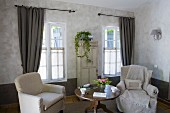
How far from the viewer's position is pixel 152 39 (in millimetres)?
4172

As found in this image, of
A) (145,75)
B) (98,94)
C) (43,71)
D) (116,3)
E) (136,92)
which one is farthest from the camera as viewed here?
(116,3)

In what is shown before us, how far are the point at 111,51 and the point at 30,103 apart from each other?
2870 millimetres

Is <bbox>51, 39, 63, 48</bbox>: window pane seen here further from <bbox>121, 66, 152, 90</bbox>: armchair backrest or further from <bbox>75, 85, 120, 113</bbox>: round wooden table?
<bbox>121, 66, 152, 90</bbox>: armchair backrest

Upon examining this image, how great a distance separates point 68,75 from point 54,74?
1.24ft

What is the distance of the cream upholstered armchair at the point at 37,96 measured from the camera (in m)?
2.61

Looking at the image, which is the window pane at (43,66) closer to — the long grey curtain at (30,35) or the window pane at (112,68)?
the long grey curtain at (30,35)

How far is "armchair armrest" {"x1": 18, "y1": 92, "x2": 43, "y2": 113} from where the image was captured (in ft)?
8.37

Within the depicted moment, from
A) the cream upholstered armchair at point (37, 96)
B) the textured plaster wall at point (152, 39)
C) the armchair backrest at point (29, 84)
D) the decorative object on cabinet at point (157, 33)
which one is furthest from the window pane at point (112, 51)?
the armchair backrest at point (29, 84)

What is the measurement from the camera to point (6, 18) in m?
3.40

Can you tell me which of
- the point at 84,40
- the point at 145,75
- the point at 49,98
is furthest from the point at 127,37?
the point at 49,98

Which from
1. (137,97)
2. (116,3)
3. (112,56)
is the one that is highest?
(116,3)

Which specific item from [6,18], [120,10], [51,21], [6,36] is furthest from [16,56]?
[120,10]

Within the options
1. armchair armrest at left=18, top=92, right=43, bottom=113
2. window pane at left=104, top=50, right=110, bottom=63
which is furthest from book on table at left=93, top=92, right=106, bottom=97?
window pane at left=104, top=50, right=110, bottom=63

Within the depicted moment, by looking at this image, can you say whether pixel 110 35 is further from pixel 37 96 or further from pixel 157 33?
pixel 37 96
